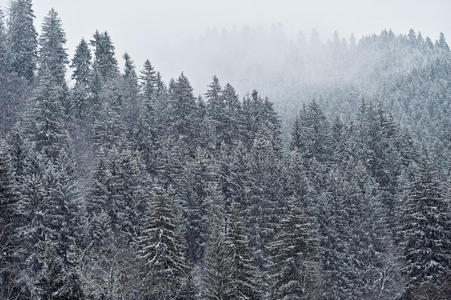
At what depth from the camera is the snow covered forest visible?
33.4 m

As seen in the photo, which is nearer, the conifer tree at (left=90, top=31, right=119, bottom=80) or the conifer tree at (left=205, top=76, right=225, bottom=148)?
the conifer tree at (left=205, top=76, right=225, bottom=148)

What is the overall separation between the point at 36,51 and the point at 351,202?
5571 cm

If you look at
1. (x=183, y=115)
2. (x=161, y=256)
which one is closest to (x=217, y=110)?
(x=183, y=115)

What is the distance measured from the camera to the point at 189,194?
49.3 metres

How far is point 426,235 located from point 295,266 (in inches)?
532

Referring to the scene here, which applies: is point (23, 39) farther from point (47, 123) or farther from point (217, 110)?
point (217, 110)

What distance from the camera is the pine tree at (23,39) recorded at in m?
68.4

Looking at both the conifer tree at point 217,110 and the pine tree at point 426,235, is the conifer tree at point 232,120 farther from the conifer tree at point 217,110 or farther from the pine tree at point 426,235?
the pine tree at point 426,235

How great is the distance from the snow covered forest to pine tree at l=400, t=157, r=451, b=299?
0.14 metres

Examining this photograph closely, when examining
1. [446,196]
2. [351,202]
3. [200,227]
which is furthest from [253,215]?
[446,196]

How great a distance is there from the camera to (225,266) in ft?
108

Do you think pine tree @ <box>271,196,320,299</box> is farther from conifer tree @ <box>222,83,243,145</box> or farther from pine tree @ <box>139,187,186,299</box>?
conifer tree @ <box>222,83,243,145</box>

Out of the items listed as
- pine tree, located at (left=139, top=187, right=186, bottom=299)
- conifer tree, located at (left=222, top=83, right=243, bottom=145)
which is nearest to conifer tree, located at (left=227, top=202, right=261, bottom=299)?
pine tree, located at (left=139, top=187, right=186, bottom=299)

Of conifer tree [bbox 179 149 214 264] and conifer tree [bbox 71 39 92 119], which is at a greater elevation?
conifer tree [bbox 71 39 92 119]
